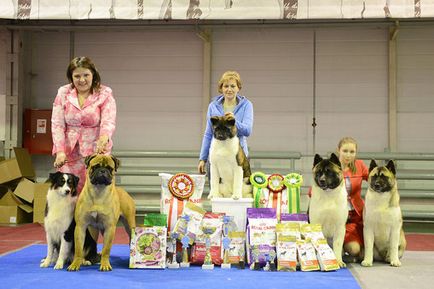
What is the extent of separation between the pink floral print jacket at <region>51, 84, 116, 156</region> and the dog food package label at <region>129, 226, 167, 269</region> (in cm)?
79

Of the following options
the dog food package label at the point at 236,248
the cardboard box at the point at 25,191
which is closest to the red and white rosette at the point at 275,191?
the dog food package label at the point at 236,248

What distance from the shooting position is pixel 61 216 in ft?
12.9

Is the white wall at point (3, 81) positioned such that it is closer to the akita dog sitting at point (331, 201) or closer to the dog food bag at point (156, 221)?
the dog food bag at point (156, 221)

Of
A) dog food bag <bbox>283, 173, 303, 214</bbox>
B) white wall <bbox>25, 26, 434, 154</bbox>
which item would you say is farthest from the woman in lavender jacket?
white wall <bbox>25, 26, 434, 154</bbox>

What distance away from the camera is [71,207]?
13.1 ft

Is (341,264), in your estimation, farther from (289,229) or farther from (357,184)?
(357,184)

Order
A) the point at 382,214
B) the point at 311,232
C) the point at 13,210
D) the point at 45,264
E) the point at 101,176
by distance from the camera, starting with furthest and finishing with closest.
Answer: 1. the point at 13,210
2. the point at 382,214
3. the point at 311,232
4. the point at 45,264
5. the point at 101,176

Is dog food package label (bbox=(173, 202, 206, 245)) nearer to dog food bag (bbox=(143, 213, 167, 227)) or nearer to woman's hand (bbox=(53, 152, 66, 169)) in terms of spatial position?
dog food bag (bbox=(143, 213, 167, 227))

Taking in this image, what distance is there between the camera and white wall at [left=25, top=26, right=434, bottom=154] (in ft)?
29.3

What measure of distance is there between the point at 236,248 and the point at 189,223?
461 mm

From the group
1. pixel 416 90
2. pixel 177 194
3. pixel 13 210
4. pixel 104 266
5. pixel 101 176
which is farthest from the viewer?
pixel 416 90

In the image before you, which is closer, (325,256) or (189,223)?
(325,256)

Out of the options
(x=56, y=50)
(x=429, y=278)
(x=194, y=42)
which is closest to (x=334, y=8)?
(x=194, y=42)

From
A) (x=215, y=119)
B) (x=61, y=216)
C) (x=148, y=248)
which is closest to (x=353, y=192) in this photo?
(x=215, y=119)
